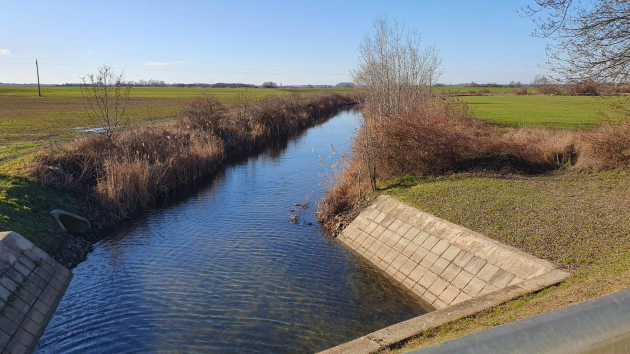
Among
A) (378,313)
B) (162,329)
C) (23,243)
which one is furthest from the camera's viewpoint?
(23,243)

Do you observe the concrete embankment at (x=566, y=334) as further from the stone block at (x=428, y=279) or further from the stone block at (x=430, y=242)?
the stone block at (x=430, y=242)

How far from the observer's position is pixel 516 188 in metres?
12.5

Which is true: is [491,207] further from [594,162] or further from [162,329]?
[162,329]

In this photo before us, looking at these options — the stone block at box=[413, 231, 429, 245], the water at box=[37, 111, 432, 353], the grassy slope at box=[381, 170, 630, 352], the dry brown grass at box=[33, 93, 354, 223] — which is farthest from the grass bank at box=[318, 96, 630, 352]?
the dry brown grass at box=[33, 93, 354, 223]

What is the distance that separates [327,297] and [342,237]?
3.88 m

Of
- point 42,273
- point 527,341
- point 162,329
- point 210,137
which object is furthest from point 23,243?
point 210,137

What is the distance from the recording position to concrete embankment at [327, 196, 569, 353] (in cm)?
651

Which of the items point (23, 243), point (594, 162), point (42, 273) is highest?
point (594, 162)

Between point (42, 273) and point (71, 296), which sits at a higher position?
point (42, 273)

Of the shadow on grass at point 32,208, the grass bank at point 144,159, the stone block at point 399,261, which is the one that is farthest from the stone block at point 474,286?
the grass bank at point 144,159

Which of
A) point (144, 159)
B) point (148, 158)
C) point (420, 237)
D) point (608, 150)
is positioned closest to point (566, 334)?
point (420, 237)

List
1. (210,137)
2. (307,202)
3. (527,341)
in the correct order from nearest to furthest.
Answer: (527,341)
(307,202)
(210,137)

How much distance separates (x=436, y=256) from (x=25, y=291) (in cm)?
855

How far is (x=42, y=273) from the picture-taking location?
964 centimetres
